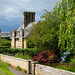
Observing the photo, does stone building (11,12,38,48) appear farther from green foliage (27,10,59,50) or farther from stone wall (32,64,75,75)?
stone wall (32,64,75,75)

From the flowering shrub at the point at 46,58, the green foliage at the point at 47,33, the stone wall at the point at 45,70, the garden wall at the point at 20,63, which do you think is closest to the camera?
the stone wall at the point at 45,70

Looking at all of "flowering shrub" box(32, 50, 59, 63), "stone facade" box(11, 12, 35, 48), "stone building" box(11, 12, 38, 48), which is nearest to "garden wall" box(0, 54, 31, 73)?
"flowering shrub" box(32, 50, 59, 63)

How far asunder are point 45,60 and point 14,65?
4404 mm

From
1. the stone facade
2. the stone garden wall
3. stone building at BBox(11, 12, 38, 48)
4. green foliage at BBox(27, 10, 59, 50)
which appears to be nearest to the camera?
the stone garden wall

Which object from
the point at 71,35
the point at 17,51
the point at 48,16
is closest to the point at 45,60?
the point at 71,35

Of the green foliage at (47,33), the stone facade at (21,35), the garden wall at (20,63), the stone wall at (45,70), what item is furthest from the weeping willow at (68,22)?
the stone facade at (21,35)

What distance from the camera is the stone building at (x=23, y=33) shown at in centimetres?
4938

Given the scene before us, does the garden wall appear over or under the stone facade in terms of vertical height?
under

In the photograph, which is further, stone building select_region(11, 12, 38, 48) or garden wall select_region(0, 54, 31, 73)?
stone building select_region(11, 12, 38, 48)

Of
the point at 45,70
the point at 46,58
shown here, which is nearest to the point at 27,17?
the point at 46,58

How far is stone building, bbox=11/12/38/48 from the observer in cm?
4938

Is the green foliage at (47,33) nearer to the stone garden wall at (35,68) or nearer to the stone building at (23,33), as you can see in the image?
the stone garden wall at (35,68)

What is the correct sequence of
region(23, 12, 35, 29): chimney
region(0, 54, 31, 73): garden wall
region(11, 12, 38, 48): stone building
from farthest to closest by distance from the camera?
region(23, 12, 35, 29): chimney, region(11, 12, 38, 48): stone building, region(0, 54, 31, 73): garden wall

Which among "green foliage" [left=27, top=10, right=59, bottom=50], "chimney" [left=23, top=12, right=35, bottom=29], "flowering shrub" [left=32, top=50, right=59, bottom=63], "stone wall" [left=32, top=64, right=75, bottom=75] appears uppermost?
"chimney" [left=23, top=12, right=35, bottom=29]
